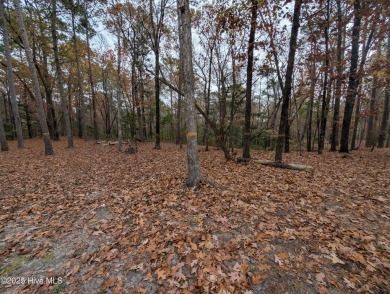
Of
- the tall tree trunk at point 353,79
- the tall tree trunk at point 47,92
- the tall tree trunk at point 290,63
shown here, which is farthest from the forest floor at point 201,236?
the tall tree trunk at point 47,92

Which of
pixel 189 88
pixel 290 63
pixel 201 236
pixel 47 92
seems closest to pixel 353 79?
pixel 290 63

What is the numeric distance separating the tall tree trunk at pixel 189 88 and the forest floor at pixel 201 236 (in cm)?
56

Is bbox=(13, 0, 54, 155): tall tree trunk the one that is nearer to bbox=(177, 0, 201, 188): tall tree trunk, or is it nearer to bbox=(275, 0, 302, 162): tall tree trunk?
bbox=(177, 0, 201, 188): tall tree trunk

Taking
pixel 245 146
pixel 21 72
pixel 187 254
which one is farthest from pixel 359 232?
pixel 21 72

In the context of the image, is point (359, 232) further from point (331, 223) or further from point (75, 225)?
point (75, 225)

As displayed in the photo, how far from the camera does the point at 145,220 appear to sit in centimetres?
351

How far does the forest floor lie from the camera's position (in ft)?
7.18

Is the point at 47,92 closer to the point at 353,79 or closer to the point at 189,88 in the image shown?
the point at 189,88

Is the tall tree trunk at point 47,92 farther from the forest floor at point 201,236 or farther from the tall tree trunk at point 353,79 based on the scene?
the tall tree trunk at point 353,79

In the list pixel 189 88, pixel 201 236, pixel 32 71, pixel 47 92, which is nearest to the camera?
pixel 201 236

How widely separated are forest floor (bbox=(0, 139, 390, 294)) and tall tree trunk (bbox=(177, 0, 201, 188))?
1.83 feet

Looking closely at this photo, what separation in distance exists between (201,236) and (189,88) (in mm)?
3377

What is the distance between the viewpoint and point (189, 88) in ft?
14.4

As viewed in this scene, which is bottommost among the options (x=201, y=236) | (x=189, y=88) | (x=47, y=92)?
(x=201, y=236)
